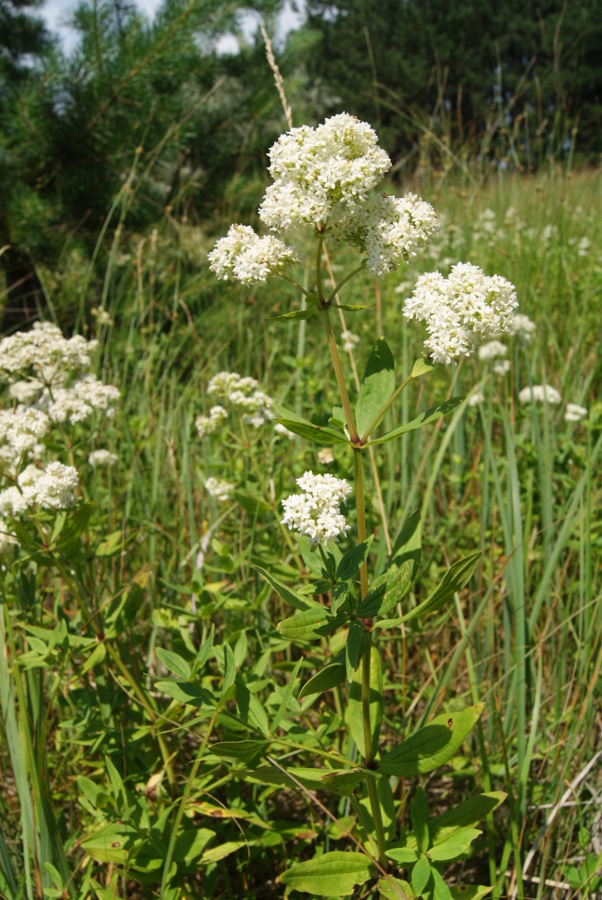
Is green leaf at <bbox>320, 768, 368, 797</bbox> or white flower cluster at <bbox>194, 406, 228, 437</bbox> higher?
white flower cluster at <bbox>194, 406, 228, 437</bbox>

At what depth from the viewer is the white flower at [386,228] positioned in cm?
128

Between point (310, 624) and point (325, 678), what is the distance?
0.11m

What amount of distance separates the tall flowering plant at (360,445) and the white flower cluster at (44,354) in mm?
1058

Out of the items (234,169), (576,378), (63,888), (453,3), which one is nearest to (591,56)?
(453,3)

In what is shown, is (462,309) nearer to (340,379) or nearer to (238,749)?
(340,379)

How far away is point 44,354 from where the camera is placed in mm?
2219

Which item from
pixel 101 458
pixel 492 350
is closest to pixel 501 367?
pixel 492 350

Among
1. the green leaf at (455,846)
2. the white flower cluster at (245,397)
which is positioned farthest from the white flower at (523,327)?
the green leaf at (455,846)

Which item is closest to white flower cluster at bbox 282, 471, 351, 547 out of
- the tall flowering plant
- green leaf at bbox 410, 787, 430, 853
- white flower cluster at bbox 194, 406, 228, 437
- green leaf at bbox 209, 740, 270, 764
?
the tall flowering plant

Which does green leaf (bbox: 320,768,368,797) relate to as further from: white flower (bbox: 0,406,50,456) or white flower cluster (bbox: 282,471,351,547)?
white flower (bbox: 0,406,50,456)

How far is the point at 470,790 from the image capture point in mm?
1843

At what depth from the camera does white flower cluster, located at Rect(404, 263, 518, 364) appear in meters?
1.24

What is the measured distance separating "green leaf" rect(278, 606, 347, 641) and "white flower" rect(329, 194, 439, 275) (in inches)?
24.9

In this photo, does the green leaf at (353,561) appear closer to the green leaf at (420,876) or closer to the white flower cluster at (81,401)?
the green leaf at (420,876)
